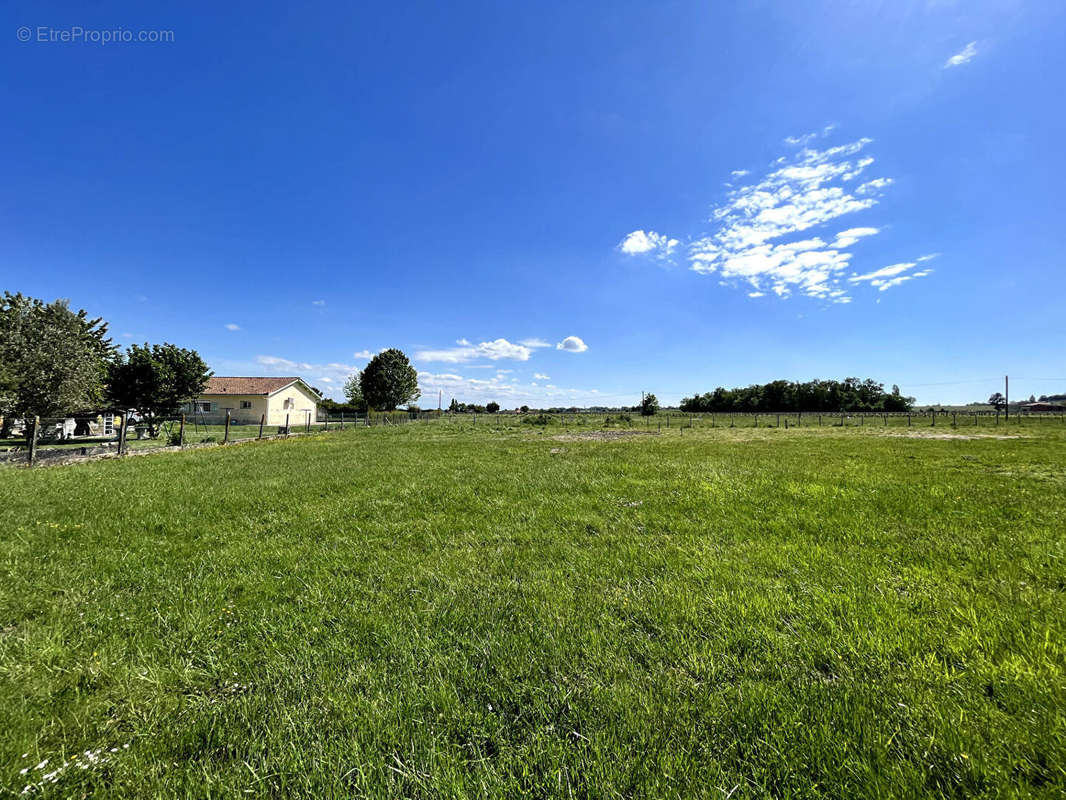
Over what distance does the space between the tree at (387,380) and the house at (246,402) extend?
21.0 meters

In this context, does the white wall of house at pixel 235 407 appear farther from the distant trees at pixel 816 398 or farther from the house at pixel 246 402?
the distant trees at pixel 816 398

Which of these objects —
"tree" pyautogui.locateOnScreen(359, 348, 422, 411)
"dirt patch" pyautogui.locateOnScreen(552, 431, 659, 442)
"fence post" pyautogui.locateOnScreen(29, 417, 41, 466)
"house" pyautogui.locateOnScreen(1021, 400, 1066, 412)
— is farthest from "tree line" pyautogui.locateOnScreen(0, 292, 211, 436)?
"house" pyautogui.locateOnScreen(1021, 400, 1066, 412)

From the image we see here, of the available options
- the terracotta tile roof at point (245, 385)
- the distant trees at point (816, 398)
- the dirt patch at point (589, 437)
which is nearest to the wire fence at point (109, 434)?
the terracotta tile roof at point (245, 385)

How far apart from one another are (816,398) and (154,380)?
341 feet

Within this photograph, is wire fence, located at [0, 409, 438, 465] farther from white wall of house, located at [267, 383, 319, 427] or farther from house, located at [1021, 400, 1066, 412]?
house, located at [1021, 400, 1066, 412]

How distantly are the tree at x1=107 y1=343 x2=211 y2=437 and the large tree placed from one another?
127 centimetres

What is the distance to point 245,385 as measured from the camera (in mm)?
43812

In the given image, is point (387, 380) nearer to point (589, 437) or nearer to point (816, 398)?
point (589, 437)

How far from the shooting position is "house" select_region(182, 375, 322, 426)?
41375 millimetres

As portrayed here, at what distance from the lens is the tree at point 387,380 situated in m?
66.2

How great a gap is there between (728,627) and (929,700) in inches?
43.6

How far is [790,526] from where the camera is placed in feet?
18.3

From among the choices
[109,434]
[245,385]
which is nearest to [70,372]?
[109,434]

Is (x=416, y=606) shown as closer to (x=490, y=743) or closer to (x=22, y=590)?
(x=490, y=743)
